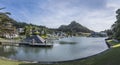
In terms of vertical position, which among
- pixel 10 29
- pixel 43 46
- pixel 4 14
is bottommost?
pixel 43 46

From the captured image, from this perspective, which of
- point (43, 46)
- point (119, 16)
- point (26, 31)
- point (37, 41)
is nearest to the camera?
point (119, 16)

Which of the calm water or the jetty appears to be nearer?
the calm water

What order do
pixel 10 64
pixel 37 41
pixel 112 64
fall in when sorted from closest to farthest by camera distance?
pixel 112 64
pixel 10 64
pixel 37 41

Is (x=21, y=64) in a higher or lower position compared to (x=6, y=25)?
lower

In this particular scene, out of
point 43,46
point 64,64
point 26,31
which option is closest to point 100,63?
point 64,64

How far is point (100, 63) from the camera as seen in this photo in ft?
62.4

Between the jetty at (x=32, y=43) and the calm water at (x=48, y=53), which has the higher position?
the jetty at (x=32, y=43)

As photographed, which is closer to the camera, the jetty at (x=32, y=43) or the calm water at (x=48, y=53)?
the calm water at (x=48, y=53)

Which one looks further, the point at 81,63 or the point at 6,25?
the point at 6,25

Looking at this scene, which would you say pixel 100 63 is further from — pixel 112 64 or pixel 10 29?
pixel 10 29

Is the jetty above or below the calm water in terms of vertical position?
above

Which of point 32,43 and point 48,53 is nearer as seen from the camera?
point 48,53

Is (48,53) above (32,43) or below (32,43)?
below

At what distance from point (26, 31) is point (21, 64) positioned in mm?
93953
